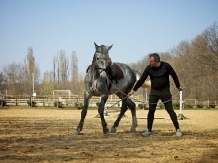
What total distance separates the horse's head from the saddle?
0.83 m

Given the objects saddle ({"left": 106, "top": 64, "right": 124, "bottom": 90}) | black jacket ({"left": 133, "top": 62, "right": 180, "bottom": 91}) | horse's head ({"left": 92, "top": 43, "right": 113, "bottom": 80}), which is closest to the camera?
black jacket ({"left": 133, "top": 62, "right": 180, "bottom": 91})

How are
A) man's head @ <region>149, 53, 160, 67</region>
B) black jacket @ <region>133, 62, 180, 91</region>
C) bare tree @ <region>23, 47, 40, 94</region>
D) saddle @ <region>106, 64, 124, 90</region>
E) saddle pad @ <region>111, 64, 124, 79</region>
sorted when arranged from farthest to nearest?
bare tree @ <region>23, 47, 40, 94</region>, saddle pad @ <region>111, 64, 124, 79</region>, saddle @ <region>106, 64, 124, 90</region>, black jacket @ <region>133, 62, 180, 91</region>, man's head @ <region>149, 53, 160, 67</region>

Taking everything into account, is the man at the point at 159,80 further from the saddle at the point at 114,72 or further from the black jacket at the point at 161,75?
the saddle at the point at 114,72

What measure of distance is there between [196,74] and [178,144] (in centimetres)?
4911

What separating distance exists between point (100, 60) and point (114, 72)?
1.34 meters

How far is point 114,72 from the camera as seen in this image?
11.1 metres

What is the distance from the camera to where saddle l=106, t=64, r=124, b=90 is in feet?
35.5

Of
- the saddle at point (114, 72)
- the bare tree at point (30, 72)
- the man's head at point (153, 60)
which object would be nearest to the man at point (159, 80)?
the man's head at point (153, 60)

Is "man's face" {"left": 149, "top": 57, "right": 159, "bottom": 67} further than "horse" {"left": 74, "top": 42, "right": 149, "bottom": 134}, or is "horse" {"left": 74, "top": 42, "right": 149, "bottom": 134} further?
"horse" {"left": 74, "top": 42, "right": 149, "bottom": 134}

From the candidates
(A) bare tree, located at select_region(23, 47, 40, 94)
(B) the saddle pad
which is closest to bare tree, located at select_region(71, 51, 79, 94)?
(A) bare tree, located at select_region(23, 47, 40, 94)

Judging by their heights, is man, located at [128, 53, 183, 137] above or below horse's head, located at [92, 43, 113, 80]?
below

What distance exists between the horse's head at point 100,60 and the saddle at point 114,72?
0.83 metres

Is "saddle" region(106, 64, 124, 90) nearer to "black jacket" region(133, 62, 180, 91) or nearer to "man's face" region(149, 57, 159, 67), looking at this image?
"black jacket" region(133, 62, 180, 91)

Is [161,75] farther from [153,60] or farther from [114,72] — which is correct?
[114,72]
